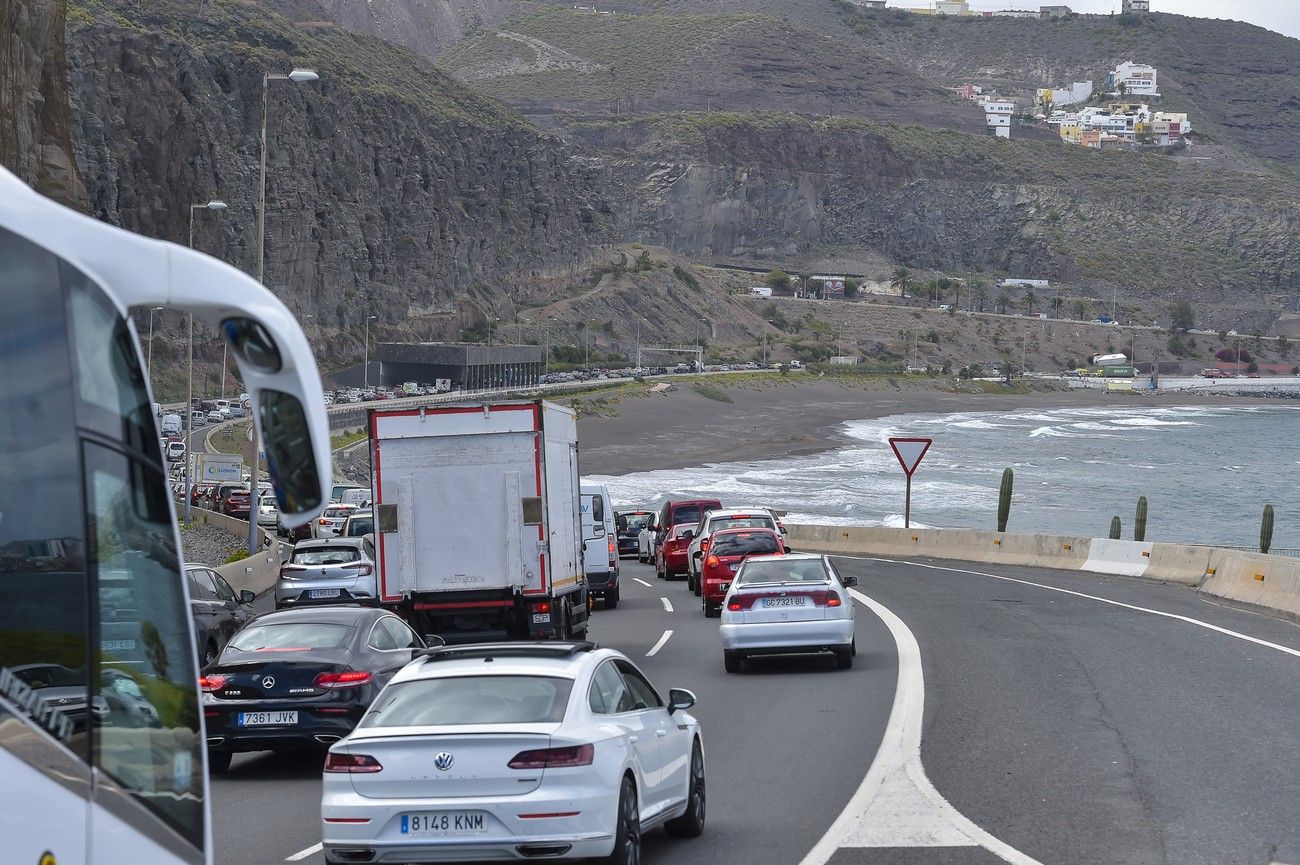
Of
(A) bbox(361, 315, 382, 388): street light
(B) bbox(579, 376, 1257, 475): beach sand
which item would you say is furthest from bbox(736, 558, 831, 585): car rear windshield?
(A) bbox(361, 315, 382, 388): street light

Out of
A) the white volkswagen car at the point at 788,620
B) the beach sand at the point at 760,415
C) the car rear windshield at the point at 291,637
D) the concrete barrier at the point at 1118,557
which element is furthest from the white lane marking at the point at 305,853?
the beach sand at the point at 760,415

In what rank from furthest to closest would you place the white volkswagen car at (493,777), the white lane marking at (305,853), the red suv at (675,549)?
the red suv at (675,549) → the white lane marking at (305,853) → the white volkswagen car at (493,777)

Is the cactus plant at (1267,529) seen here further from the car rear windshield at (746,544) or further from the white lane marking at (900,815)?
the white lane marking at (900,815)

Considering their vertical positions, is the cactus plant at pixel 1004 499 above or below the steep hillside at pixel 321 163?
below

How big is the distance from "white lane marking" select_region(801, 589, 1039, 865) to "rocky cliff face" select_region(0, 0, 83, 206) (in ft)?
82.3

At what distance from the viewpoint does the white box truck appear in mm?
19031

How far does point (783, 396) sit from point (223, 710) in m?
140

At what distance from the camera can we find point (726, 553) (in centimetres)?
2695

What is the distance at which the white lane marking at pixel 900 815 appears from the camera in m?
9.46

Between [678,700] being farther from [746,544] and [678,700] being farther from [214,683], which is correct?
[746,544]

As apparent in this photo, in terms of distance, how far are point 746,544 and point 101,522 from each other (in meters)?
23.2

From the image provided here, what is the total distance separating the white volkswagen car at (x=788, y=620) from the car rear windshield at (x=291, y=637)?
6.10 meters

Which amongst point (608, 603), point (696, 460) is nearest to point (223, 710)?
point (608, 603)

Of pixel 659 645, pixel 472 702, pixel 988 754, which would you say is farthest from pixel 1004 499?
pixel 472 702
